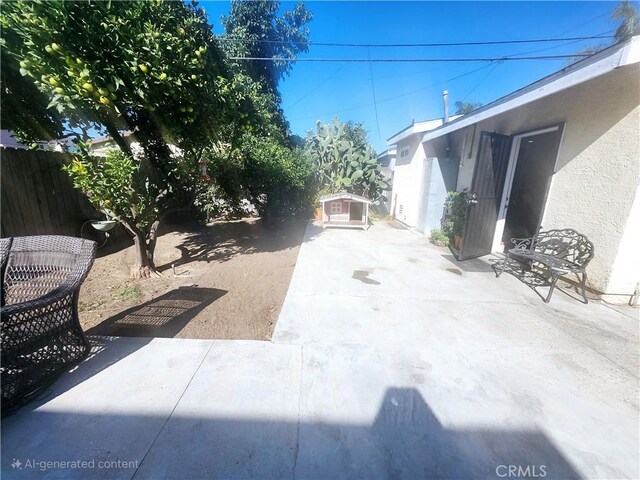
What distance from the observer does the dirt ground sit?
2545 mm

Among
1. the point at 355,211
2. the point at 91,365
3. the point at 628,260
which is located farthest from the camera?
the point at 355,211

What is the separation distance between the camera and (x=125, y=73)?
2377 mm

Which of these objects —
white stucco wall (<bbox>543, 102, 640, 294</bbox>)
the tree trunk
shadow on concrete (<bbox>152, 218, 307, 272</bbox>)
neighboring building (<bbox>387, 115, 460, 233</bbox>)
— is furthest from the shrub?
the tree trunk

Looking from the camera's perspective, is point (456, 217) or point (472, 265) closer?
point (472, 265)

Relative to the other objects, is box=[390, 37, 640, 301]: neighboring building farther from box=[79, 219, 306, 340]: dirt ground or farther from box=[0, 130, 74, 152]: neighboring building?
box=[0, 130, 74, 152]: neighboring building

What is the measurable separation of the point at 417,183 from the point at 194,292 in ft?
23.2

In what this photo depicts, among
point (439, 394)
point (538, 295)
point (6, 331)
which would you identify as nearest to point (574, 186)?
point (538, 295)

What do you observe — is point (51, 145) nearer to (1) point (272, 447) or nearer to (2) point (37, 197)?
(2) point (37, 197)

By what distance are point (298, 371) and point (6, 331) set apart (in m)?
1.88

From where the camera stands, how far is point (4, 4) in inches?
81.4

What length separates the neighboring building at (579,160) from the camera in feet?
9.62

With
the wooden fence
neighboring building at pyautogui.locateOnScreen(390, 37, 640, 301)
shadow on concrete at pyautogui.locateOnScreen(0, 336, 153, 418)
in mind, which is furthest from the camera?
the wooden fence

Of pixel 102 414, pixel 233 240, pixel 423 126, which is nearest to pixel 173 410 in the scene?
pixel 102 414

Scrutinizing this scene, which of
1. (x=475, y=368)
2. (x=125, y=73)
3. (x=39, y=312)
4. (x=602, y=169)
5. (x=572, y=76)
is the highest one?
(x=572, y=76)
